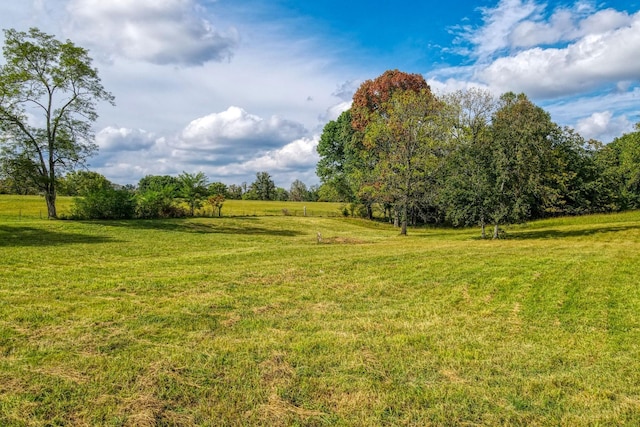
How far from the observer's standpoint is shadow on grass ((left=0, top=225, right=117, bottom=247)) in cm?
1712

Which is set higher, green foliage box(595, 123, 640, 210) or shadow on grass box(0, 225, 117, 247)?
green foliage box(595, 123, 640, 210)

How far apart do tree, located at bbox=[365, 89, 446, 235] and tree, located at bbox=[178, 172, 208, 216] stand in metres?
18.6

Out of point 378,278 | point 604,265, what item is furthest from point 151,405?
point 604,265

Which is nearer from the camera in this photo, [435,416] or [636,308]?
[435,416]

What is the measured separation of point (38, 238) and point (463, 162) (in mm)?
23481

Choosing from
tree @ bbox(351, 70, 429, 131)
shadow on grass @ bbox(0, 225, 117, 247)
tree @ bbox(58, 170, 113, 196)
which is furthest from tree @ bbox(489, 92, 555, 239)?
tree @ bbox(58, 170, 113, 196)

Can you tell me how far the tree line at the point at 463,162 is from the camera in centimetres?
2309

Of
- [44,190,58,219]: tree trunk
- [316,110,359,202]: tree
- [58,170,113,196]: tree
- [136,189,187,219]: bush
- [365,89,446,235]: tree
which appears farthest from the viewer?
[316,110,359,202]: tree

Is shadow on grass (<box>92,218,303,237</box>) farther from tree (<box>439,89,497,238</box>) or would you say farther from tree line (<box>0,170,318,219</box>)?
tree (<box>439,89,497,238</box>)

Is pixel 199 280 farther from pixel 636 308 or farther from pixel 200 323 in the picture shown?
pixel 636 308

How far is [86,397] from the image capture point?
14.5 feet

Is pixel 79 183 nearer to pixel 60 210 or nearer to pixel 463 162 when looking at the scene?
pixel 60 210

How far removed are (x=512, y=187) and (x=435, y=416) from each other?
72.6 feet

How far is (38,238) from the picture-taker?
736 inches
